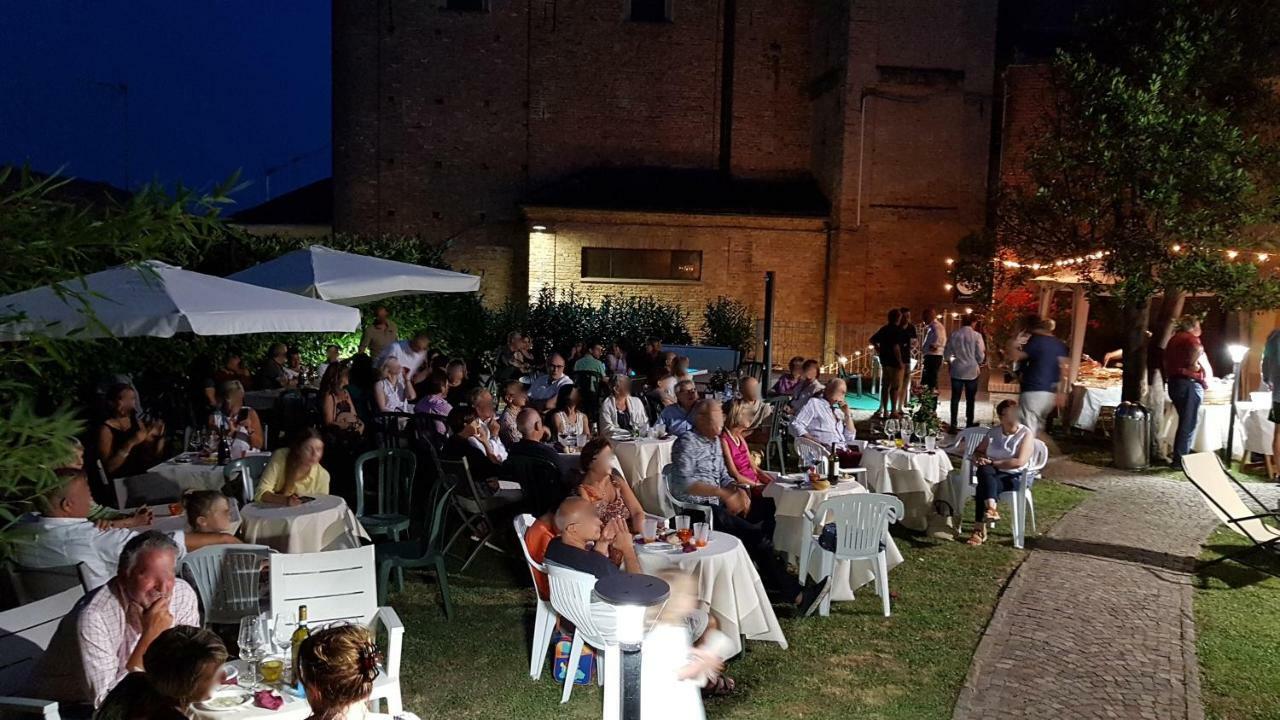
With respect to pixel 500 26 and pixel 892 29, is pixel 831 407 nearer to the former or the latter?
pixel 892 29

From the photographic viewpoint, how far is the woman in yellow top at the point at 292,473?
224 inches

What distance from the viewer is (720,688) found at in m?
4.70

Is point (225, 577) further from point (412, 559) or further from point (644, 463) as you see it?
point (644, 463)

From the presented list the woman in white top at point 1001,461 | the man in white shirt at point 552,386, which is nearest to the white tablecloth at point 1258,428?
the woman in white top at point 1001,461

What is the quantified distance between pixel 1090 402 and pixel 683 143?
38.7 feet

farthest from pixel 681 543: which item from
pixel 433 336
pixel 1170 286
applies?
pixel 433 336

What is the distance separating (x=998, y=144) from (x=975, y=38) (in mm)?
2316

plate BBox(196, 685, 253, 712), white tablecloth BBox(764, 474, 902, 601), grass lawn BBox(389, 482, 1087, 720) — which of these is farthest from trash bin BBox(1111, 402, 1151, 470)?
plate BBox(196, 685, 253, 712)

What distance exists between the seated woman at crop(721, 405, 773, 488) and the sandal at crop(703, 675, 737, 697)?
81.6 inches

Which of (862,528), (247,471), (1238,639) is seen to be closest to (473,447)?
(247,471)

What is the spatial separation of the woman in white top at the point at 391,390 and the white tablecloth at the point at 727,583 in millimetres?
4693

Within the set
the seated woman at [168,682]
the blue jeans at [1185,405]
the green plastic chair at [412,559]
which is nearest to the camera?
the seated woman at [168,682]

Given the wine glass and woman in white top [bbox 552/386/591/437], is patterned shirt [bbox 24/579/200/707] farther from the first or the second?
woman in white top [bbox 552/386/591/437]

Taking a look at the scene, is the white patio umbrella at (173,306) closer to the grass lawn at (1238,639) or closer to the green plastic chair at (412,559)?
the green plastic chair at (412,559)
